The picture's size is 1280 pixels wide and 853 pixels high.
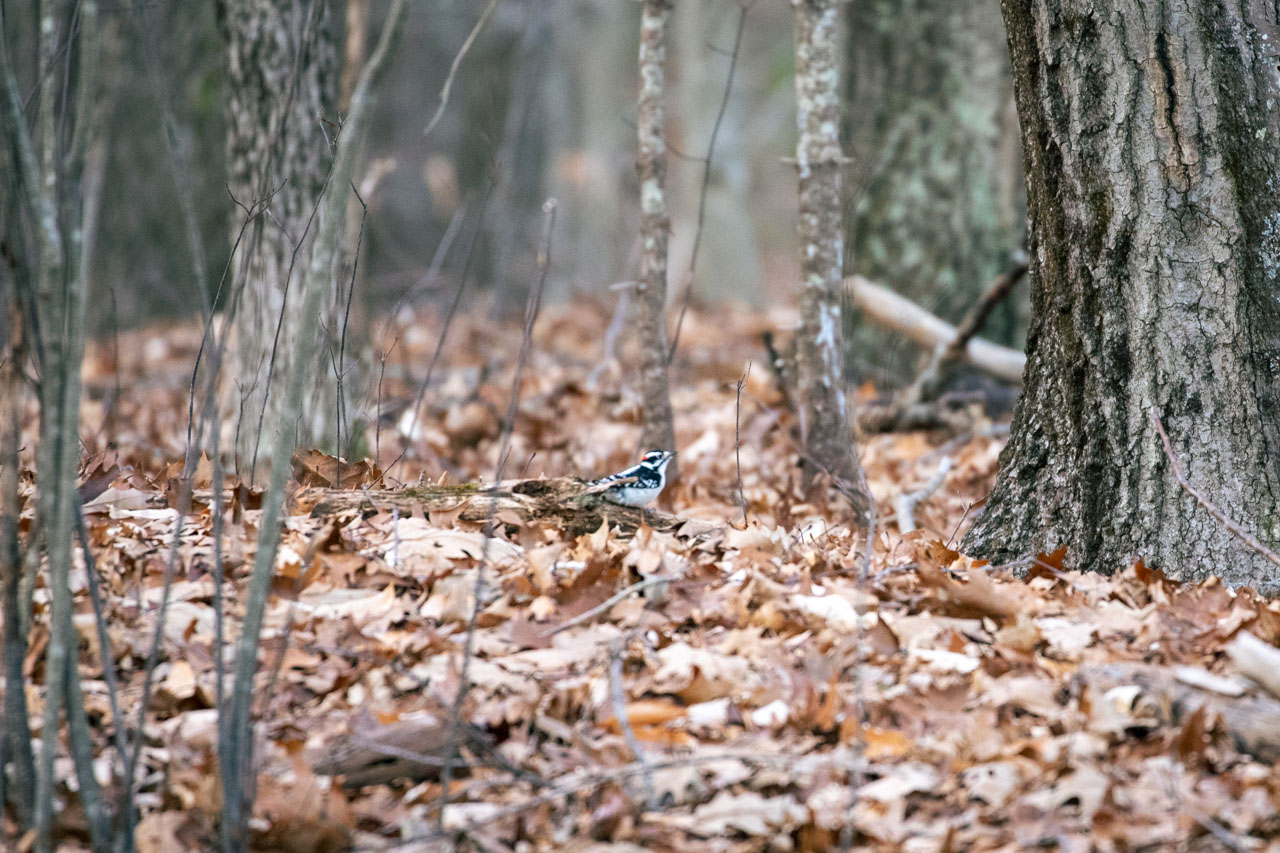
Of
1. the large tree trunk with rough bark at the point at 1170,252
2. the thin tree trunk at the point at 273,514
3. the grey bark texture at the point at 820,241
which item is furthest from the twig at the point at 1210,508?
the thin tree trunk at the point at 273,514

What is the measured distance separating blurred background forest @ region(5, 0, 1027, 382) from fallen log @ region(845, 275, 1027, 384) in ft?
1.11

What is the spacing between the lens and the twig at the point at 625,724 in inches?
96.1

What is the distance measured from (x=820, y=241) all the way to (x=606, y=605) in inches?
110

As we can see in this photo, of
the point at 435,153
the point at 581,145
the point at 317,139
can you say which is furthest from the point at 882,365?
the point at 435,153

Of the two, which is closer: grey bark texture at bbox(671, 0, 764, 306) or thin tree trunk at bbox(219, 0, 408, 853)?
thin tree trunk at bbox(219, 0, 408, 853)

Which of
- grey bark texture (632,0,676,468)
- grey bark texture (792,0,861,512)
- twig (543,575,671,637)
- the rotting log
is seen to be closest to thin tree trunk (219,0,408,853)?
twig (543,575,671,637)

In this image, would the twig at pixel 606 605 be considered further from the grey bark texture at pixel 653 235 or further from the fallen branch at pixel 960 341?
the fallen branch at pixel 960 341

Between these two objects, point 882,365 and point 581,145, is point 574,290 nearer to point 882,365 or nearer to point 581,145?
point 581,145

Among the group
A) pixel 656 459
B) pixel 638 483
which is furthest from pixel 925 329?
pixel 638 483

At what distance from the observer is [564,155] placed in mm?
17125

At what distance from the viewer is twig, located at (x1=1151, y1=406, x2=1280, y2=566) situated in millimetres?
3076

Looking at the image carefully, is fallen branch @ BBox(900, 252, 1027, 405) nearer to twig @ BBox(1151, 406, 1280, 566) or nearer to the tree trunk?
twig @ BBox(1151, 406, 1280, 566)

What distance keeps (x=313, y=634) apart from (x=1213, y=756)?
2.24 metres

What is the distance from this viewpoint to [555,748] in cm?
262
